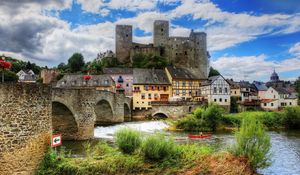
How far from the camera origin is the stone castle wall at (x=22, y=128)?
13.8m

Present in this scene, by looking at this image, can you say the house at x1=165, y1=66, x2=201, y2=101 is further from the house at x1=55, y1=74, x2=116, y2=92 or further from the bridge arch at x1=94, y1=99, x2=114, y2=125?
the bridge arch at x1=94, y1=99, x2=114, y2=125

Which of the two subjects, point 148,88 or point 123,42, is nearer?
point 148,88

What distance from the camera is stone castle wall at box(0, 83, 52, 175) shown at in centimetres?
1378

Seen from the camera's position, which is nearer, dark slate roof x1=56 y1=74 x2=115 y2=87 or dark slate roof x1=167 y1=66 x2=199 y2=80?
dark slate roof x1=56 y1=74 x2=115 y2=87

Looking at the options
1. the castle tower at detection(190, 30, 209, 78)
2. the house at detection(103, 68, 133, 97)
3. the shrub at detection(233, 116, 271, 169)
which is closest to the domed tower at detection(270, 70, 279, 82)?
the castle tower at detection(190, 30, 209, 78)

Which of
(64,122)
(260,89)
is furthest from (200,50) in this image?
(64,122)

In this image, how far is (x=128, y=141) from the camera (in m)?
17.4

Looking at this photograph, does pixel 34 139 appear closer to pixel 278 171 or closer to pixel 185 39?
pixel 278 171

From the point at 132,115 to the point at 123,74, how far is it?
50.7 ft

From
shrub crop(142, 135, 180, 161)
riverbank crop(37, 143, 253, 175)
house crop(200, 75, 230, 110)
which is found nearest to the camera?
riverbank crop(37, 143, 253, 175)

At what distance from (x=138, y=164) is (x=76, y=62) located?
87.5m

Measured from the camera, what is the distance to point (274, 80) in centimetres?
13650

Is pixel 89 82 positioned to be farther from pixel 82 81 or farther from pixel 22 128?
pixel 22 128

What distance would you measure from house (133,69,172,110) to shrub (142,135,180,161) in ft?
161
